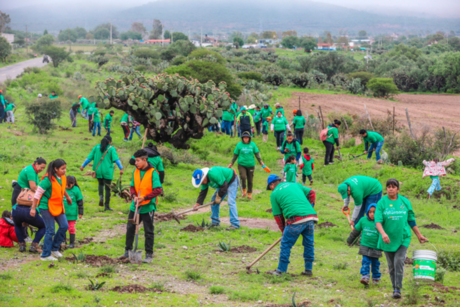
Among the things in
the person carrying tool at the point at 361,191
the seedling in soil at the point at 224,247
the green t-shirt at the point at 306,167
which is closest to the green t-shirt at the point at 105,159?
the seedling in soil at the point at 224,247

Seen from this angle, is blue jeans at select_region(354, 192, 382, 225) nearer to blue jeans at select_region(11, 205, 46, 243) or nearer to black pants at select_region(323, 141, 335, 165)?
blue jeans at select_region(11, 205, 46, 243)

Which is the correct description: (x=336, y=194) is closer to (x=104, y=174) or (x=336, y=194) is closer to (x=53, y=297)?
(x=104, y=174)

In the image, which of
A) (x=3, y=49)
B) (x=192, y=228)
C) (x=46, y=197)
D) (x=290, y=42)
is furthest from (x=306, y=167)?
(x=290, y=42)

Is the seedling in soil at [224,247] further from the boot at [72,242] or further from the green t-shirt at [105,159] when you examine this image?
the green t-shirt at [105,159]

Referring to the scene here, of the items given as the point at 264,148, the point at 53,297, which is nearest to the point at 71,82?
the point at 264,148

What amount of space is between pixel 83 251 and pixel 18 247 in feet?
3.90

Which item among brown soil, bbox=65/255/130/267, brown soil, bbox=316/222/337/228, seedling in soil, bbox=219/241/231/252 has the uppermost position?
brown soil, bbox=65/255/130/267

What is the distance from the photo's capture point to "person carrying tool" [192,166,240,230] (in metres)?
9.34

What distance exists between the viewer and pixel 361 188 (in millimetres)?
8203

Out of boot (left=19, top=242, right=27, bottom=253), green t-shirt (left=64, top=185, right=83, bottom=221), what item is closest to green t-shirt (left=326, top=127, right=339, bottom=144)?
green t-shirt (left=64, top=185, right=83, bottom=221)

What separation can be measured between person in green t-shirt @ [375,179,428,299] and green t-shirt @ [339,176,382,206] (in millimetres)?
1854

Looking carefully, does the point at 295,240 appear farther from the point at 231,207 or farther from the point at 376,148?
the point at 376,148

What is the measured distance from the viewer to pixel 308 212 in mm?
6941

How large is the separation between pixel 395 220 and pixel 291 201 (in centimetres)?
155
